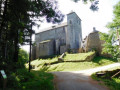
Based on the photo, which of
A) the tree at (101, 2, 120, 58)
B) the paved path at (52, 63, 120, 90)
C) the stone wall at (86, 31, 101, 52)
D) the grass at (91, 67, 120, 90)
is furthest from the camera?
the stone wall at (86, 31, 101, 52)

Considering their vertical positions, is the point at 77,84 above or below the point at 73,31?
below

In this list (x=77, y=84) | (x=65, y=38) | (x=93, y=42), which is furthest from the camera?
(x=65, y=38)

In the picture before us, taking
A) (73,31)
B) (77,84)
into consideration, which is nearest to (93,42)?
(73,31)

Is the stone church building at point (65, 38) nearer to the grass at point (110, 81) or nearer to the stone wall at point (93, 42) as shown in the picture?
the stone wall at point (93, 42)

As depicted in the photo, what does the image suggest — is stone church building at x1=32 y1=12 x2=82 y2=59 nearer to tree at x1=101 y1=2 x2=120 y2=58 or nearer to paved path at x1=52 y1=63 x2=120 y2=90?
tree at x1=101 y1=2 x2=120 y2=58

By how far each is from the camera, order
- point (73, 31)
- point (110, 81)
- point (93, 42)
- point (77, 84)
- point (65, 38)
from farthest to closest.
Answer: point (65, 38) < point (73, 31) < point (93, 42) < point (110, 81) < point (77, 84)

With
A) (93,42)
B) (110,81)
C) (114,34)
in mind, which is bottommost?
(110,81)

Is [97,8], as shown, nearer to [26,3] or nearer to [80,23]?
[26,3]

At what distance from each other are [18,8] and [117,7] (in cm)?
1274

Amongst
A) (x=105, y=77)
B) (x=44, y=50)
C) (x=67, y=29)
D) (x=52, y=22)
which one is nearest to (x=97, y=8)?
(x=52, y=22)

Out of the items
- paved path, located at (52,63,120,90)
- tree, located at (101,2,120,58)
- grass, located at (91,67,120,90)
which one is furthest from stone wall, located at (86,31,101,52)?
paved path, located at (52,63,120,90)

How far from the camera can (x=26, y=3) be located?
659 cm

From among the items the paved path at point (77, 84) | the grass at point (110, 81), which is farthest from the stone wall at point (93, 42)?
the paved path at point (77, 84)

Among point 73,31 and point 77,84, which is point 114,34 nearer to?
point 77,84
